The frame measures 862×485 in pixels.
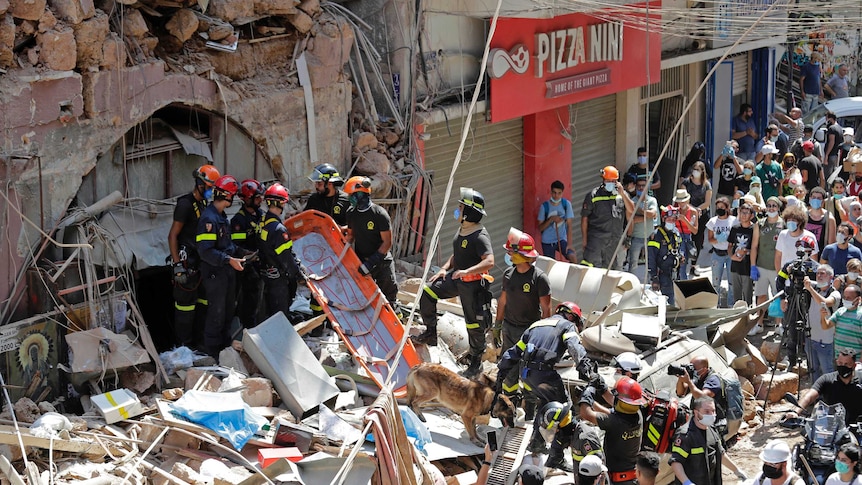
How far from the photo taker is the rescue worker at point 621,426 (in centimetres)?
787

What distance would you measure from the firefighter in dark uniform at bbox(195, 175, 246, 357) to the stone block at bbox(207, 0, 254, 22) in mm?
→ 1827

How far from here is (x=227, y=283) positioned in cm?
957

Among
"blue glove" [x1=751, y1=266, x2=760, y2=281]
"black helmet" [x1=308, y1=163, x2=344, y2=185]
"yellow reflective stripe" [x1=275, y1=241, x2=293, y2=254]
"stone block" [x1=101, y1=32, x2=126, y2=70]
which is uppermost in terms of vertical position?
"stone block" [x1=101, y1=32, x2=126, y2=70]

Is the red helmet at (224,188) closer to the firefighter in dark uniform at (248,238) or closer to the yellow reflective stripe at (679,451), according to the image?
the firefighter in dark uniform at (248,238)

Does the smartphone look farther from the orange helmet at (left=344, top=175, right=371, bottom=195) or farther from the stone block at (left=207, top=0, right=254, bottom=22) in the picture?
the stone block at (left=207, top=0, right=254, bottom=22)

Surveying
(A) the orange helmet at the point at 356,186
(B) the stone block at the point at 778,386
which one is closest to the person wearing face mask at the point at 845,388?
(B) the stone block at the point at 778,386

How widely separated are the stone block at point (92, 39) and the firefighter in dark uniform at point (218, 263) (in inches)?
55.3

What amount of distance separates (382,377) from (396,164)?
3.40m

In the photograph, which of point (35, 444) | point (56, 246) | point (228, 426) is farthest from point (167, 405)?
point (56, 246)

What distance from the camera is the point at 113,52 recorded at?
9352 mm

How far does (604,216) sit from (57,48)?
6.96 m

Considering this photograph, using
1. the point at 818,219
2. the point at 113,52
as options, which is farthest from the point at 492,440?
the point at 818,219

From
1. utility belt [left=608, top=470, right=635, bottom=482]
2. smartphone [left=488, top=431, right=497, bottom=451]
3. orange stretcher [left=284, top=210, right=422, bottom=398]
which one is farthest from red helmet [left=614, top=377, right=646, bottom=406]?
orange stretcher [left=284, top=210, right=422, bottom=398]

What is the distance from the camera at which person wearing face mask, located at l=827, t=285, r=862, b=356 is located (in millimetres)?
10023
